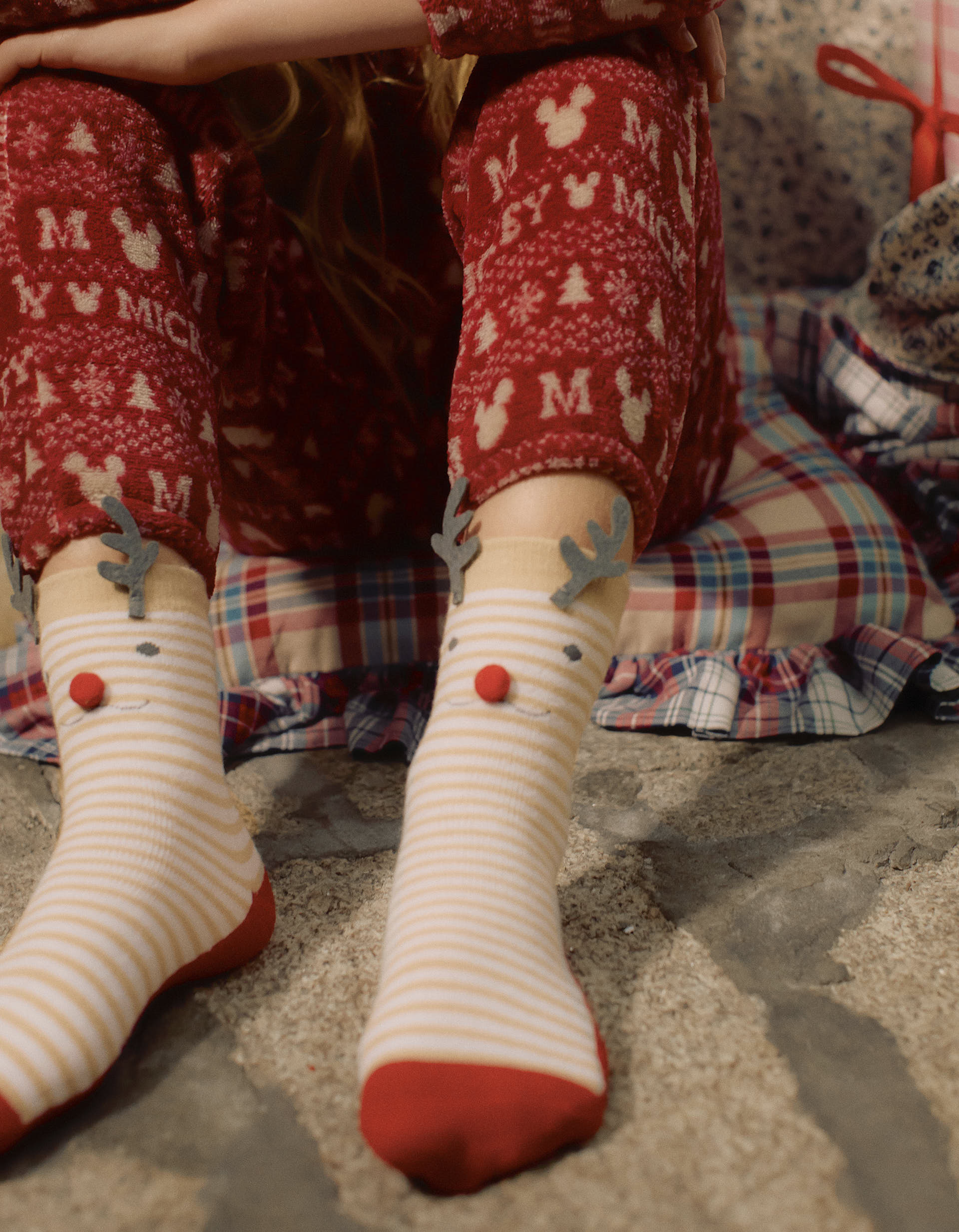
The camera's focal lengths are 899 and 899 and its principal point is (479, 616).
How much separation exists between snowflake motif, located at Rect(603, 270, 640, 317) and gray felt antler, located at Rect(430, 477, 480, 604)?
0.41 ft

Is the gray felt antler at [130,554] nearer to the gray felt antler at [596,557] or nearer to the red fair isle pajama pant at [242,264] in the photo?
the red fair isle pajama pant at [242,264]

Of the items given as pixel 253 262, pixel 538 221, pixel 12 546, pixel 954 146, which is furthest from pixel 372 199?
pixel 954 146

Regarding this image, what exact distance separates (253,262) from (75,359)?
171mm

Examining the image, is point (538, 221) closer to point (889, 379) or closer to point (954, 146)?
point (889, 379)

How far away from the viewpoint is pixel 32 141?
0.53 metres

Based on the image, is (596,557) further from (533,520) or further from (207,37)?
(207,37)

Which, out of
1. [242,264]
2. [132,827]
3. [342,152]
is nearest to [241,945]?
[132,827]

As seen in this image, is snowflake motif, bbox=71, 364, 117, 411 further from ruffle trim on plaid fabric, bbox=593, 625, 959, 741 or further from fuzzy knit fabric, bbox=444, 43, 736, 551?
ruffle trim on plaid fabric, bbox=593, 625, 959, 741

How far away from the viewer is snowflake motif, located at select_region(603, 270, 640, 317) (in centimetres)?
49

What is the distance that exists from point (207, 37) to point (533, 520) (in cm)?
36

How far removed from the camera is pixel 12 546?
531mm

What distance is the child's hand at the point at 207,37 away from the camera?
0.54m

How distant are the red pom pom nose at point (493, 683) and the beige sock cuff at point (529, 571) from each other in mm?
46

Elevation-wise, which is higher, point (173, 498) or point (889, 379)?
point (173, 498)
